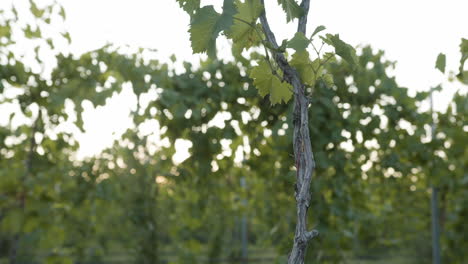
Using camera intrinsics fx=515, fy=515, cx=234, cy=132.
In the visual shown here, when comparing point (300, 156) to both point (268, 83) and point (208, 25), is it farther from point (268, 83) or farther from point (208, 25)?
point (208, 25)

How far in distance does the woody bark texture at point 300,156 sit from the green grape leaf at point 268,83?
0.21 ft

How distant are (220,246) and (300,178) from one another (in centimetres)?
686

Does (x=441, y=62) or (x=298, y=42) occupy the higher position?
(x=441, y=62)

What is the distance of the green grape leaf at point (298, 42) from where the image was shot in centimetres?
123

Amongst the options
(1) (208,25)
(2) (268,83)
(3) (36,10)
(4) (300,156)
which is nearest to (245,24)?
(1) (208,25)

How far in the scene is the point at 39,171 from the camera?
3811mm

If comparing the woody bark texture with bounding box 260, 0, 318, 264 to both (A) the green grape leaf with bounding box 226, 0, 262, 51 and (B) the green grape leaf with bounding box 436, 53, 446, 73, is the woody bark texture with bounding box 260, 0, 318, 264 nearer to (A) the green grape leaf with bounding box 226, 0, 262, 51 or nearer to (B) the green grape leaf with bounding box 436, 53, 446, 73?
(A) the green grape leaf with bounding box 226, 0, 262, 51

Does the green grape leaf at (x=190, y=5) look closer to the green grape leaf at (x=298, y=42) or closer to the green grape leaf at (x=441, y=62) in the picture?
the green grape leaf at (x=298, y=42)

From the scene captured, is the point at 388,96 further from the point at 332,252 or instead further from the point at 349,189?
the point at 332,252

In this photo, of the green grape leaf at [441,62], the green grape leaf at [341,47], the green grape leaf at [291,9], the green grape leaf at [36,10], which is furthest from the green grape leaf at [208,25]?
the green grape leaf at [36,10]

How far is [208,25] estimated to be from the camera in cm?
129

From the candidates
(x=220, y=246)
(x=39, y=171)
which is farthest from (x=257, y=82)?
(x=220, y=246)

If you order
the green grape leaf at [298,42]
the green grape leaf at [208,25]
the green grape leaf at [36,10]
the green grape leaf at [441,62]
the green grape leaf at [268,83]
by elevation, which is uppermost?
the green grape leaf at [36,10]

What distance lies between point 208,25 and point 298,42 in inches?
9.2
